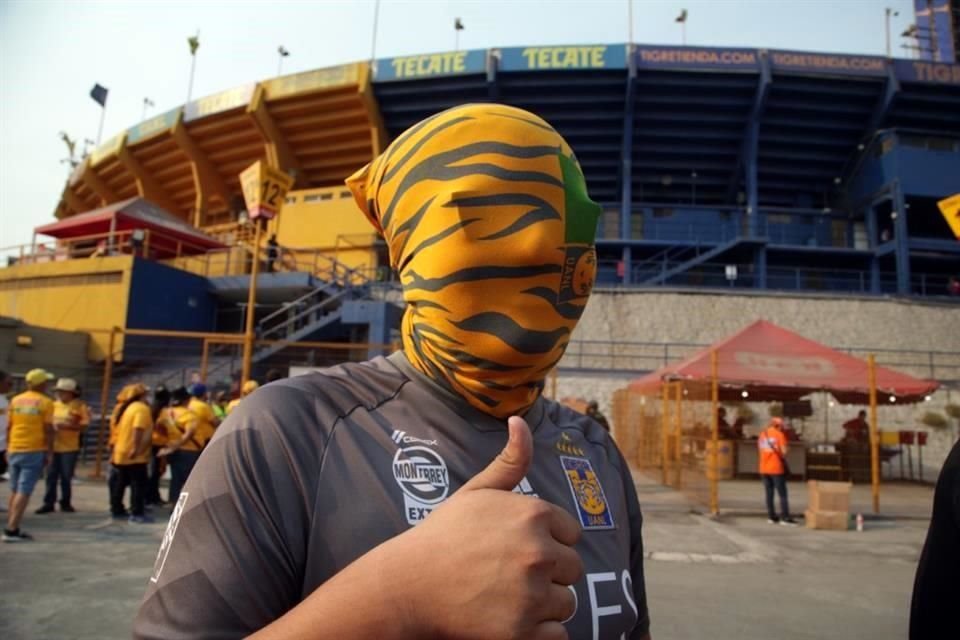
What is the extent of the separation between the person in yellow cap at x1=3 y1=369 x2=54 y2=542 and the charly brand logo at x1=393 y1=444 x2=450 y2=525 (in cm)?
636

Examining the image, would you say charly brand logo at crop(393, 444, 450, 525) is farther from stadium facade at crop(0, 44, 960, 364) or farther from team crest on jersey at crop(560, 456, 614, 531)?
stadium facade at crop(0, 44, 960, 364)

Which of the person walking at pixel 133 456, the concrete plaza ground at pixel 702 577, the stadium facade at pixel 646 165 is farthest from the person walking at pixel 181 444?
the stadium facade at pixel 646 165

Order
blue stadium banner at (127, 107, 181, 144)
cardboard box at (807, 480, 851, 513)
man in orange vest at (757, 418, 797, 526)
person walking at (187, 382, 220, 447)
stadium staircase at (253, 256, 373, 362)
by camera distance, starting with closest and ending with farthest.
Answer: person walking at (187, 382, 220, 447) → cardboard box at (807, 480, 851, 513) → man in orange vest at (757, 418, 797, 526) → stadium staircase at (253, 256, 373, 362) → blue stadium banner at (127, 107, 181, 144)

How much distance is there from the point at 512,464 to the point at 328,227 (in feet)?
77.8

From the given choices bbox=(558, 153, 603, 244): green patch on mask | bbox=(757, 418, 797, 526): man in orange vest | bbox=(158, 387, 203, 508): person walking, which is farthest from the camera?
bbox=(757, 418, 797, 526): man in orange vest

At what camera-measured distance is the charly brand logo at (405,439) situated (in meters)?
1.08

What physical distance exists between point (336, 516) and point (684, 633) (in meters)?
3.86

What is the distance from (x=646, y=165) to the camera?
2412cm

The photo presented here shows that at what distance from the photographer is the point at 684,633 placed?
3986 millimetres

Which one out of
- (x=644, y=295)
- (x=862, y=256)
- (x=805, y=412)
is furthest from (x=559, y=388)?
(x=862, y=256)

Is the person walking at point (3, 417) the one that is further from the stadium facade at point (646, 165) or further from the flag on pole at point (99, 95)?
the flag on pole at point (99, 95)

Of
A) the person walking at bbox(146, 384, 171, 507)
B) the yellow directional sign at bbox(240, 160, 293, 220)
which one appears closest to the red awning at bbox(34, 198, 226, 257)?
the yellow directional sign at bbox(240, 160, 293, 220)

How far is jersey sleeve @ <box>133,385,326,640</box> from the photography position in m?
0.81

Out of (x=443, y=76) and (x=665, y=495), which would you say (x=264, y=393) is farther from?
(x=443, y=76)
